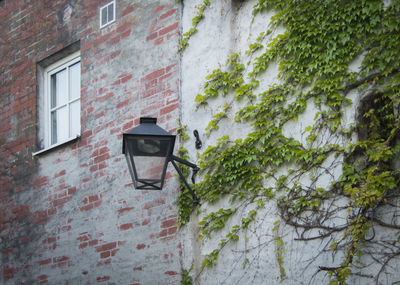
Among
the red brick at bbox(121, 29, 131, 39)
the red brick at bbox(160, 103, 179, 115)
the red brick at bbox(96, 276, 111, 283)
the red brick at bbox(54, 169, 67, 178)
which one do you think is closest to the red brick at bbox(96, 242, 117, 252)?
the red brick at bbox(96, 276, 111, 283)

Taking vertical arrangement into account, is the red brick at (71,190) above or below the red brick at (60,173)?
below

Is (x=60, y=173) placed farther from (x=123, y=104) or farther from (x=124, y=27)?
(x=124, y=27)

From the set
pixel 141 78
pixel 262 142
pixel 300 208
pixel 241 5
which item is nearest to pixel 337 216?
pixel 300 208

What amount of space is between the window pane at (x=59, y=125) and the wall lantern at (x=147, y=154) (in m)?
2.63

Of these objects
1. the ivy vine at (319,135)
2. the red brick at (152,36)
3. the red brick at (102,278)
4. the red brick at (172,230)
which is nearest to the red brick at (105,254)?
the red brick at (102,278)

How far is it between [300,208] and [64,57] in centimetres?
406

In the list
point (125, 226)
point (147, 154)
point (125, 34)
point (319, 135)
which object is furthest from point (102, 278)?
point (319, 135)

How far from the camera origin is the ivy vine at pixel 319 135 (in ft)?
14.9

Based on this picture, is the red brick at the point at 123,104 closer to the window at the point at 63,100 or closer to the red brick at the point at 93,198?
the window at the point at 63,100

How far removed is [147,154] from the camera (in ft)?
16.3

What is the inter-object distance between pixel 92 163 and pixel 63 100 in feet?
4.04

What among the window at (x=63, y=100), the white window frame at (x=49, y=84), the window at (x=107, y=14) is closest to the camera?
the window at (x=107, y=14)

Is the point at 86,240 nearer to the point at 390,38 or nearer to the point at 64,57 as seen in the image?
the point at 64,57

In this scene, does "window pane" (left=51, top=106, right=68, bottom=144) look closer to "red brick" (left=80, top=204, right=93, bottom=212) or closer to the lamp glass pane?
"red brick" (left=80, top=204, right=93, bottom=212)
